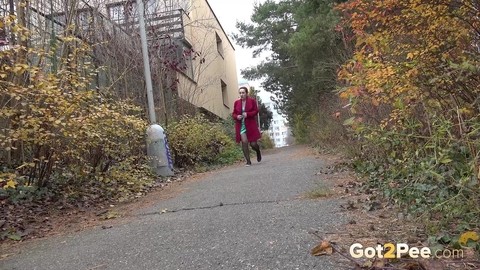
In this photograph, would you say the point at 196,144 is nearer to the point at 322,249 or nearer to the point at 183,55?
the point at 183,55

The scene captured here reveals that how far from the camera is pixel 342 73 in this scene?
4172 mm

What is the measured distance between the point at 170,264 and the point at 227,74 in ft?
73.4

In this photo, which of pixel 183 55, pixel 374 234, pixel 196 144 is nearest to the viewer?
pixel 374 234

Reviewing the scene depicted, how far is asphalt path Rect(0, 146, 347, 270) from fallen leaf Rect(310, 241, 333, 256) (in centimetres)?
5

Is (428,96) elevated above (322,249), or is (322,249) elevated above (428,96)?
(428,96)

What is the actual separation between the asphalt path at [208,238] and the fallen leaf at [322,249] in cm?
5

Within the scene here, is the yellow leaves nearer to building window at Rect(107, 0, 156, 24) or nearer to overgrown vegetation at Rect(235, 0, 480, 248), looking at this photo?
overgrown vegetation at Rect(235, 0, 480, 248)

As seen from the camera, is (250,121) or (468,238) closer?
(468,238)

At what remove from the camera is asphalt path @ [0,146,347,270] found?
2676mm

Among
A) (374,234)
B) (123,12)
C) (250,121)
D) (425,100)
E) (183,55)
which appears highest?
(123,12)

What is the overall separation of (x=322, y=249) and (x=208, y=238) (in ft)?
3.07

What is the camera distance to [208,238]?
10.5ft

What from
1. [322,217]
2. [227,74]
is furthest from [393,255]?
[227,74]

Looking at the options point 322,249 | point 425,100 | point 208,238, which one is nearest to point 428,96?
point 425,100
